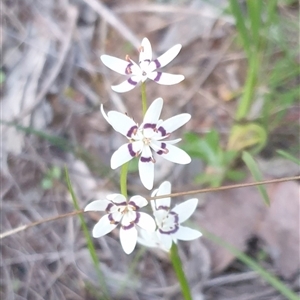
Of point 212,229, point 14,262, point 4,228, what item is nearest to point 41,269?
point 14,262

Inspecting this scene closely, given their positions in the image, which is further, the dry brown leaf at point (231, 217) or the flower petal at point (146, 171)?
the dry brown leaf at point (231, 217)

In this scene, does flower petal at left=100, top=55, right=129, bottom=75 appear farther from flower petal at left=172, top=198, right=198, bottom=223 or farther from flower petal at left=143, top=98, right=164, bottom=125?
flower petal at left=172, top=198, right=198, bottom=223

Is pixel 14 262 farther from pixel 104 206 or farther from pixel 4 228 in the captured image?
pixel 104 206

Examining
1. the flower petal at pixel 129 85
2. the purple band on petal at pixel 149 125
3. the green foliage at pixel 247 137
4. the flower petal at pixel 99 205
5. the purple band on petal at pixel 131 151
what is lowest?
the flower petal at pixel 99 205

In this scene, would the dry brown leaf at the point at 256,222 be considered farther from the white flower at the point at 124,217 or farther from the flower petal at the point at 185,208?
the white flower at the point at 124,217

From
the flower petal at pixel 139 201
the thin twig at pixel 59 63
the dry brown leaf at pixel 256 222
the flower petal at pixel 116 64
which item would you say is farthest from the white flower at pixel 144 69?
the thin twig at pixel 59 63

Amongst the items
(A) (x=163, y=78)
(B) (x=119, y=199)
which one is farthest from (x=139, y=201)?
(A) (x=163, y=78)
